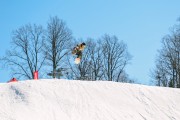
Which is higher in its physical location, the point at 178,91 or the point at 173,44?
the point at 173,44

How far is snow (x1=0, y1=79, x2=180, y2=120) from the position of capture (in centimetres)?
2016

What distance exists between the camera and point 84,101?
2206cm

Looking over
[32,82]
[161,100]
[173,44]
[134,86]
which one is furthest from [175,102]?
[173,44]

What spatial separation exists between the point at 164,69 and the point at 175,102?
91.5ft

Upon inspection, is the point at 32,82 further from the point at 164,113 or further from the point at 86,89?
the point at 164,113

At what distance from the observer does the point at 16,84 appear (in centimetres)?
2320

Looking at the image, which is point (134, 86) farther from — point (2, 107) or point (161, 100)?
point (2, 107)

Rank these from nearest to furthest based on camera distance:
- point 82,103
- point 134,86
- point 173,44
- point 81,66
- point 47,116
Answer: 1. point 47,116
2. point 82,103
3. point 134,86
4. point 173,44
5. point 81,66

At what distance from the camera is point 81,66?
55.0 metres

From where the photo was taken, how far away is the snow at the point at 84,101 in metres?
20.2

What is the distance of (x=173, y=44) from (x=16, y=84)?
98.7 ft

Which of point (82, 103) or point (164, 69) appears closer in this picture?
point (82, 103)

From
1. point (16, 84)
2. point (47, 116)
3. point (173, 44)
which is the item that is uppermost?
point (173, 44)

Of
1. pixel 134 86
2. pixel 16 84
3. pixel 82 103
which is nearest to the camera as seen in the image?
pixel 82 103
